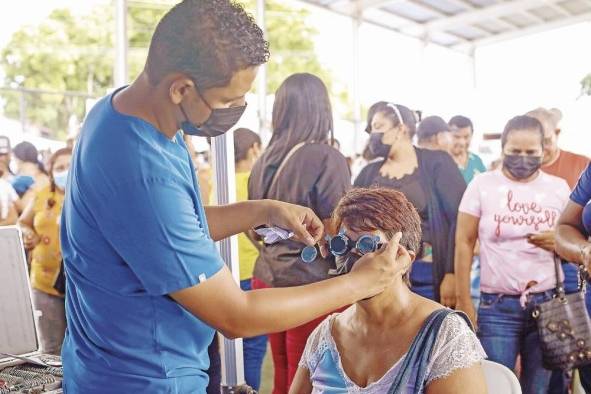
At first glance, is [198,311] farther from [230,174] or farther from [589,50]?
[589,50]

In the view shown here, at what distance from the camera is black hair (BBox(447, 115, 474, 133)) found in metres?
Answer: 5.11

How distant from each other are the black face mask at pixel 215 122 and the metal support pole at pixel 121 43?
18.6ft

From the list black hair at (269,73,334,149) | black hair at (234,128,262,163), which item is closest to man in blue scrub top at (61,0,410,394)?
black hair at (269,73,334,149)

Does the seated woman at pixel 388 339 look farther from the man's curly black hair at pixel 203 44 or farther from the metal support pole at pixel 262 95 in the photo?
the metal support pole at pixel 262 95

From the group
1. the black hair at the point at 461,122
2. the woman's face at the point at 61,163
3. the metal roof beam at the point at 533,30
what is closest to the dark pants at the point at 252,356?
the woman's face at the point at 61,163

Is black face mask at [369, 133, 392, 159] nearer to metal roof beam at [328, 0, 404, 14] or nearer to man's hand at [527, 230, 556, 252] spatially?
man's hand at [527, 230, 556, 252]

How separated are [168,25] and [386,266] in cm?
60

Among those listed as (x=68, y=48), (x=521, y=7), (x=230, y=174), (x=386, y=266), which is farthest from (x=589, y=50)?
(x=68, y=48)

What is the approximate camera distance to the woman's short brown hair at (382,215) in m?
1.77

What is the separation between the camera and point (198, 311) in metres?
1.20

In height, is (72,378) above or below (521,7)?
below

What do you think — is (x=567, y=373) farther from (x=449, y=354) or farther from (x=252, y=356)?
(x=449, y=354)

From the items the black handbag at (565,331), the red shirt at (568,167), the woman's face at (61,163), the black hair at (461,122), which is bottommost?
the black handbag at (565,331)

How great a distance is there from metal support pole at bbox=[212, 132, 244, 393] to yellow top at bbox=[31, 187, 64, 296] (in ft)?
6.79
